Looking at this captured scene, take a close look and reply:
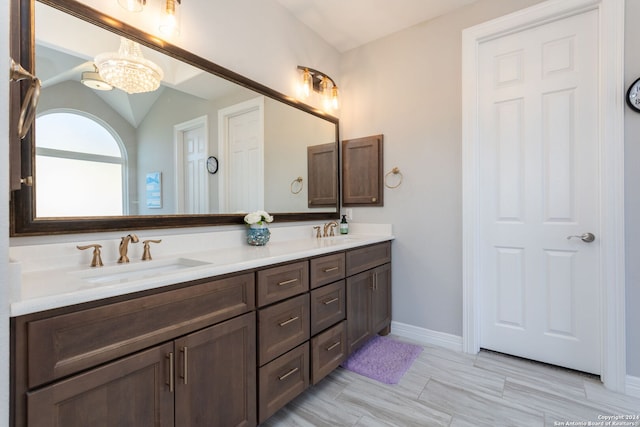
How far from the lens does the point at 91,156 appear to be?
133 centimetres

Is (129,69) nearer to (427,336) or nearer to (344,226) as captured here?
(344,226)

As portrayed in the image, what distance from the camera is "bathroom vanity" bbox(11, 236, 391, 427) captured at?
2.64 ft

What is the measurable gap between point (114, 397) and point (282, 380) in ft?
2.58

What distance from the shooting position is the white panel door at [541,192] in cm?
192

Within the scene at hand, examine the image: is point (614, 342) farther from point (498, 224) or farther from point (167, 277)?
point (167, 277)

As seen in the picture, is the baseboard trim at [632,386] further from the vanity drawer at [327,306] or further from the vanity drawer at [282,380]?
the vanity drawer at [282,380]

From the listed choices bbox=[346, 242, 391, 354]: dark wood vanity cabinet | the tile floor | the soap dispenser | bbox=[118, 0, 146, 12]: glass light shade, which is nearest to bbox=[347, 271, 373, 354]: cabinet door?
bbox=[346, 242, 391, 354]: dark wood vanity cabinet

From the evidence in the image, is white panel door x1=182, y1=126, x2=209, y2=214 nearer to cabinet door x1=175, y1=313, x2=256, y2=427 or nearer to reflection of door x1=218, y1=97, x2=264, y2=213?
reflection of door x1=218, y1=97, x2=264, y2=213

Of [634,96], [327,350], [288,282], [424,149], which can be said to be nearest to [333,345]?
[327,350]

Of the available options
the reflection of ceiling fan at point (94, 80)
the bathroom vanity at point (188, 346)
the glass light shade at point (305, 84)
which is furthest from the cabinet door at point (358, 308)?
the reflection of ceiling fan at point (94, 80)

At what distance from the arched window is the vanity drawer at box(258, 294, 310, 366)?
87cm

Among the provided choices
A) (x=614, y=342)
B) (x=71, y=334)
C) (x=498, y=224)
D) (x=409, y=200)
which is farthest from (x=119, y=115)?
(x=614, y=342)

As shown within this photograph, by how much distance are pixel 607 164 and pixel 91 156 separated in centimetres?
282

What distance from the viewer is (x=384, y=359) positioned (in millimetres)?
2170
